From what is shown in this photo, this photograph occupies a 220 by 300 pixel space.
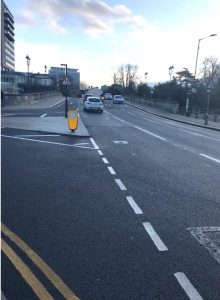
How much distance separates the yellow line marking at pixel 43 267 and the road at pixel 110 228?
0.04 feet

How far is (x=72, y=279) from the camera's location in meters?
4.19

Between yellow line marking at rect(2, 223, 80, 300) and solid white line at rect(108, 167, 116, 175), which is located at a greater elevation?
yellow line marking at rect(2, 223, 80, 300)

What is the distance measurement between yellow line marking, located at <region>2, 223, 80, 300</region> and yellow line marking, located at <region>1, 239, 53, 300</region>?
15cm

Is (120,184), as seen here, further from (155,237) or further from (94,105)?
(94,105)

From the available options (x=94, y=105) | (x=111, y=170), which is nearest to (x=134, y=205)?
(x=111, y=170)

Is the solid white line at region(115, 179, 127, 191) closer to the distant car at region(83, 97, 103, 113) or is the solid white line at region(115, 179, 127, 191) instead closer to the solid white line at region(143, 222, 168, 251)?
the solid white line at region(143, 222, 168, 251)

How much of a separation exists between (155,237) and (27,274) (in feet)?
6.99

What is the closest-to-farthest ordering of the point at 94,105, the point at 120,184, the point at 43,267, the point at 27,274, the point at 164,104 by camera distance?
the point at 27,274 < the point at 43,267 < the point at 120,184 < the point at 94,105 < the point at 164,104

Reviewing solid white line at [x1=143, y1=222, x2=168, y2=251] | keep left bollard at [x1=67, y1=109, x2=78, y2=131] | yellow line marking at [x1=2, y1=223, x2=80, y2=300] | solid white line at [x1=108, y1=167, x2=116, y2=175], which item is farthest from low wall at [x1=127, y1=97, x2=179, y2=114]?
yellow line marking at [x1=2, y1=223, x2=80, y2=300]

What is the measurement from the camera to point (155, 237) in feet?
18.0

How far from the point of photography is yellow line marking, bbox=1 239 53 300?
12.7 feet

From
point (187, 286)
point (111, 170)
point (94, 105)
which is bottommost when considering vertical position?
point (111, 170)

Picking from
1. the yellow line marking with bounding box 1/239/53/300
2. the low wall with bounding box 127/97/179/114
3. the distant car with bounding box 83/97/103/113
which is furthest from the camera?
the low wall with bounding box 127/97/179/114

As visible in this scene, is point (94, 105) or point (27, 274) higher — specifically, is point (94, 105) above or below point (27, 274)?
above
